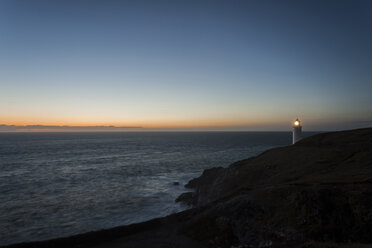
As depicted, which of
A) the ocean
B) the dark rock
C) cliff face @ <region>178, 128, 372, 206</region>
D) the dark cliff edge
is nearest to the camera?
the dark cliff edge

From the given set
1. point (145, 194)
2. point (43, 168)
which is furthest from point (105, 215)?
point (43, 168)

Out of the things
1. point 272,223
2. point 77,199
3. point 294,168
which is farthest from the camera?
point 77,199

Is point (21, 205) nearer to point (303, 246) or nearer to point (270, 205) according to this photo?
point (270, 205)

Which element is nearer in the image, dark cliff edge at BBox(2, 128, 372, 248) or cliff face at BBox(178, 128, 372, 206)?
dark cliff edge at BBox(2, 128, 372, 248)

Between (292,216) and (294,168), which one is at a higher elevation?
(294,168)

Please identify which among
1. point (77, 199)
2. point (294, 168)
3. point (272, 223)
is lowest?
point (77, 199)

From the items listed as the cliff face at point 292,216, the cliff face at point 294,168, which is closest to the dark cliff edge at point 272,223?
the cliff face at point 292,216

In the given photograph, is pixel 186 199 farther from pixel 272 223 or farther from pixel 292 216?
pixel 292 216

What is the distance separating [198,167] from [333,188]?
54.6 metres

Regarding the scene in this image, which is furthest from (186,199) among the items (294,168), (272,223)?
(272,223)

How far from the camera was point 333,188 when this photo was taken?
17453 millimetres

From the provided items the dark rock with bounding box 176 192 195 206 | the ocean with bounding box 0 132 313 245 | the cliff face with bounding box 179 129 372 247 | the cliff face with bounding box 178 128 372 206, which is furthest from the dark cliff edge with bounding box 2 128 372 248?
the dark rock with bounding box 176 192 195 206

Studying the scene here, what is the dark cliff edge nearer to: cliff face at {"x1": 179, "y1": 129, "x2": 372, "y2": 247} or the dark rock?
cliff face at {"x1": 179, "y1": 129, "x2": 372, "y2": 247}

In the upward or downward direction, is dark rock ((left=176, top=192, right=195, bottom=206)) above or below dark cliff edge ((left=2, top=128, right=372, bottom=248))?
below
